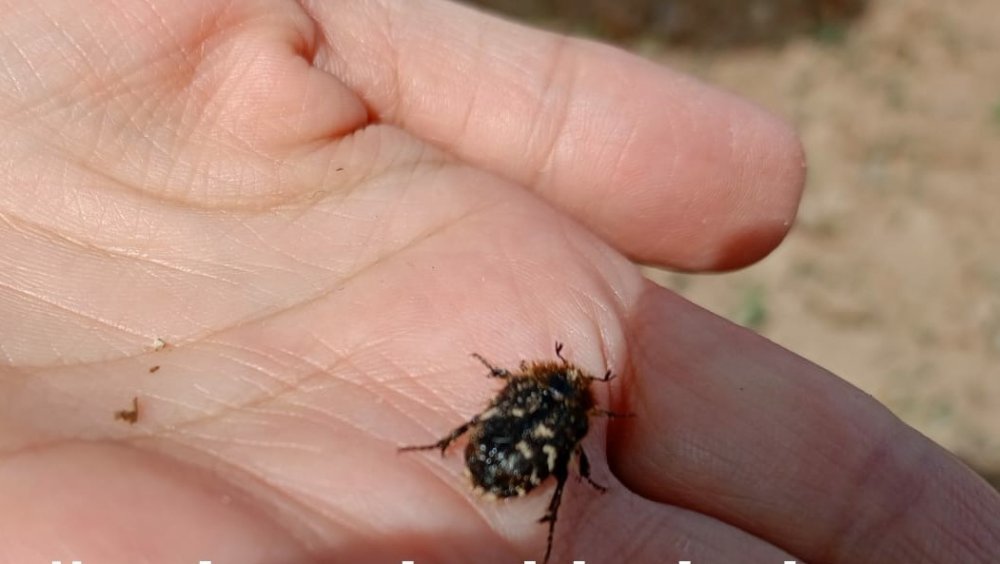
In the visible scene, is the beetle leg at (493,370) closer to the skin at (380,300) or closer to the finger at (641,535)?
the skin at (380,300)

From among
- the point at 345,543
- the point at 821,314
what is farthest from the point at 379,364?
the point at 821,314

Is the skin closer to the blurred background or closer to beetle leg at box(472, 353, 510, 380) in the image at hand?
beetle leg at box(472, 353, 510, 380)

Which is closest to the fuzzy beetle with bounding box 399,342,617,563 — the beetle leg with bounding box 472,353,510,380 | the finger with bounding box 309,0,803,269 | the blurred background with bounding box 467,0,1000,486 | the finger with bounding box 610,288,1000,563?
the beetle leg with bounding box 472,353,510,380

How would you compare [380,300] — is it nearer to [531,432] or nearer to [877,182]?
[531,432]

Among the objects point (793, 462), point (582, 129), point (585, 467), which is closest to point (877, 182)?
point (582, 129)

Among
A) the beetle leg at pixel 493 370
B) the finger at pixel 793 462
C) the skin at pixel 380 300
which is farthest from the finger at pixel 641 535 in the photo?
the beetle leg at pixel 493 370
